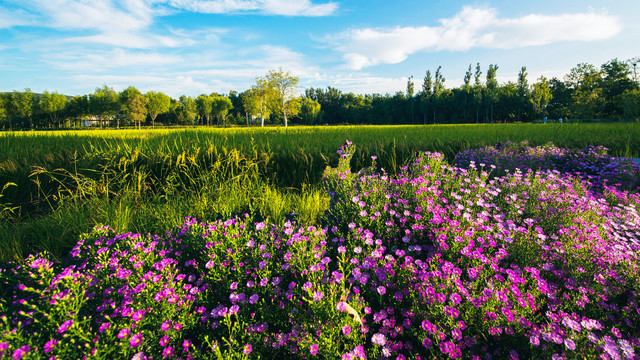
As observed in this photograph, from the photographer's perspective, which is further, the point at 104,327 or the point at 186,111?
the point at 186,111

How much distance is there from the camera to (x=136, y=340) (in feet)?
4.27

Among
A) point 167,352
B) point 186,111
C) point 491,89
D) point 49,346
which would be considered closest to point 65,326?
point 49,346

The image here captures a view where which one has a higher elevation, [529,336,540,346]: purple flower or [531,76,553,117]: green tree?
[531,76,553,117]: green tree

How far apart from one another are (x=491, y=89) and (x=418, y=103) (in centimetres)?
1614

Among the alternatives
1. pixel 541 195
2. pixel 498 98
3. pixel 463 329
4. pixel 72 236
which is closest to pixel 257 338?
pixel 463 329

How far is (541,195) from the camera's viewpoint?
297 centimetres

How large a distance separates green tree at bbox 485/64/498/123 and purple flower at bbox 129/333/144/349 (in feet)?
213

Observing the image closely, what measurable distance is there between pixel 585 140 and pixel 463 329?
10155 millimetres

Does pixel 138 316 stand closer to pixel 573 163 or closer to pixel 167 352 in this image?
pixel 167 352

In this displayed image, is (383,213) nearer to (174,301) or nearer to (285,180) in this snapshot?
(174,301)

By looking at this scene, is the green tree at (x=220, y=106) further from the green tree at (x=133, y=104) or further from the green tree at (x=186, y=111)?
the green tree at (x=133, y=104)

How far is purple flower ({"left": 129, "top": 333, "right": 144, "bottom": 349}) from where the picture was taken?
1.29 metres

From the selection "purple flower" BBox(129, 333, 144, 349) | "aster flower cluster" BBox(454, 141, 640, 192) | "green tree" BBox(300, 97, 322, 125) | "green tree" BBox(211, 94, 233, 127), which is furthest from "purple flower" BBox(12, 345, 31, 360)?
"green tree" BBox(211, 94, 233, 127)

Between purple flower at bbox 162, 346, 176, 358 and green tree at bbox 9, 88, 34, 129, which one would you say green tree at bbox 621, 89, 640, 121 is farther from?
green tree at bbox 9, 88, 34, 129
